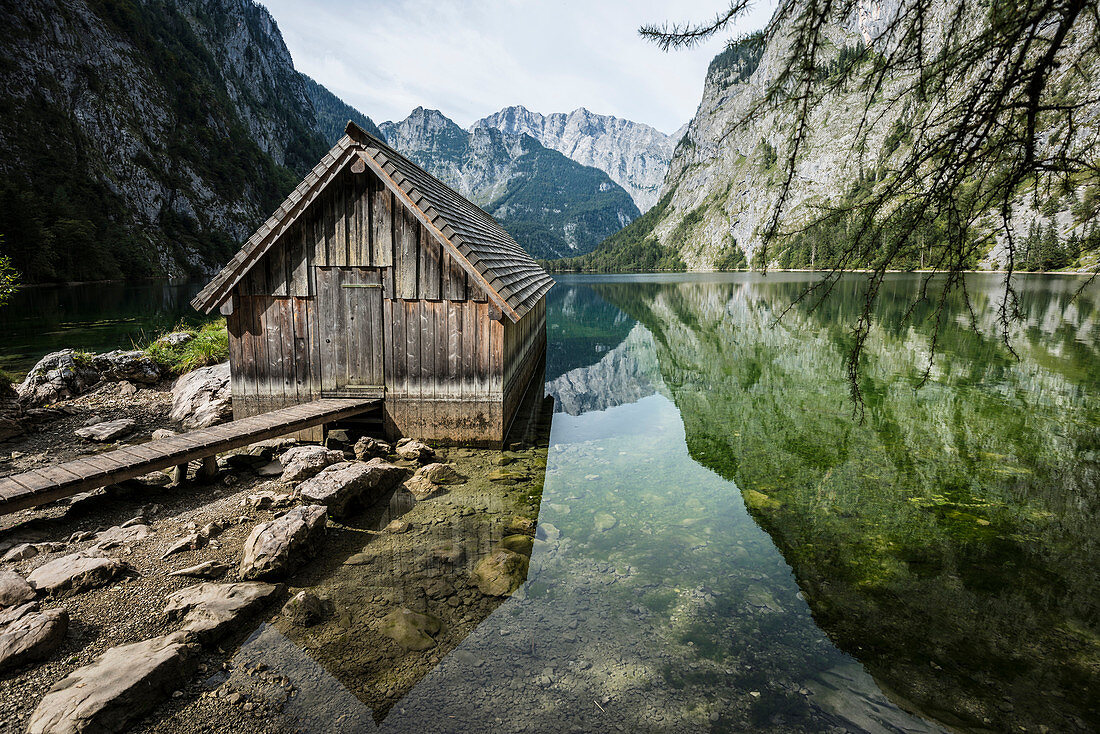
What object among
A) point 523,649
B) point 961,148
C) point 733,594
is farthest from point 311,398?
point 961,148

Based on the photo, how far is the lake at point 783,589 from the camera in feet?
13.5

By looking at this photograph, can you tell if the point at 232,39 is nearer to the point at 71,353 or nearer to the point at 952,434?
the point at 71,353

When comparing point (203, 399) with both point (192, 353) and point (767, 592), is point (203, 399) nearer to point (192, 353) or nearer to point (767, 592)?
point (192, 353)

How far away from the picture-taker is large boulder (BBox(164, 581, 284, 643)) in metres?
4.63

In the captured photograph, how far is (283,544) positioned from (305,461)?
285 cm

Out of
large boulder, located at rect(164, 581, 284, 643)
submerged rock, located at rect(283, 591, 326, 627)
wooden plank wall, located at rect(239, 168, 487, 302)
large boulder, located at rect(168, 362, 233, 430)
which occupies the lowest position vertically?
submerged rock, located at rect(283, 591, 326, 627)

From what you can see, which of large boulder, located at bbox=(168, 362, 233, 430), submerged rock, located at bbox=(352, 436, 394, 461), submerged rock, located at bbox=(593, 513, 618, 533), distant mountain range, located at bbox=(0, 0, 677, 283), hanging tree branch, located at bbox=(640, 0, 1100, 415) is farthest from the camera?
distant mountain range, located at bbox=(0, 0, 677, 283)

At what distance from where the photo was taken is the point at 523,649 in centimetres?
472

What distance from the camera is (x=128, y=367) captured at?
13.7m

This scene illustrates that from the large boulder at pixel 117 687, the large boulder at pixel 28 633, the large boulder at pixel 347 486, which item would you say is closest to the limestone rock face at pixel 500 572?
the large boulder at pixel 347 486

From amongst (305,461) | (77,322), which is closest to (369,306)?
(305,461)

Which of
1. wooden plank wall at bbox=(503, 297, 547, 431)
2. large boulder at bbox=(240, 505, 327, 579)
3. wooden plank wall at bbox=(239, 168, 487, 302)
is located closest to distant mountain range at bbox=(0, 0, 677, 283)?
wooden plank wall at bbox=(239, 168, 487, 302)

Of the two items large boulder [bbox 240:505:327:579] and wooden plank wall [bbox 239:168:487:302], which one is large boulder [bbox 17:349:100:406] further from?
large boulder [bbox 240:505:327:579]

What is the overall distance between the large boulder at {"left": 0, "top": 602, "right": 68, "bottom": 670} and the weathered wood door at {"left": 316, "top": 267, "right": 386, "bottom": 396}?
232 inches
